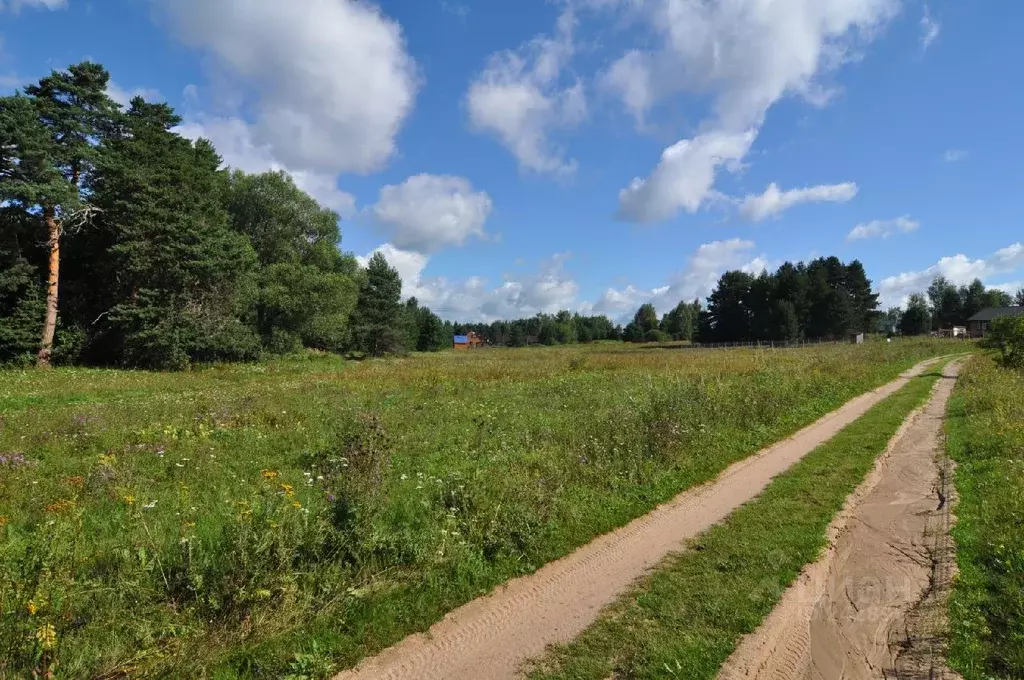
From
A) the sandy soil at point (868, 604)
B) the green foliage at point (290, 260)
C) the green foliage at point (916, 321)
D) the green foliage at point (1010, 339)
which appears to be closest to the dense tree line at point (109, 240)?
the green foliage at point (290, 260)

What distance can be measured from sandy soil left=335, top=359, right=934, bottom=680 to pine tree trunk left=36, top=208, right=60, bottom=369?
34917 millimetres

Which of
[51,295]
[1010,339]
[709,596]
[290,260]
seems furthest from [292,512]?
[290,260]

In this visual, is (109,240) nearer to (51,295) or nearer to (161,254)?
(51,295)

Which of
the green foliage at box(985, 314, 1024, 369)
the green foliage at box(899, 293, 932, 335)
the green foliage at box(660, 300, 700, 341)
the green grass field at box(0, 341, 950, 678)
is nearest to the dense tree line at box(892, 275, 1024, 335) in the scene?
the green foliage at box(899, 293, 932, 335)

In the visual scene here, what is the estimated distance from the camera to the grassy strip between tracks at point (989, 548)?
158 inches

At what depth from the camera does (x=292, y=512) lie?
5.27 metres

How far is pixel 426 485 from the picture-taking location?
24.2 feet

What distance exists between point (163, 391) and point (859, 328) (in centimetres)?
10091

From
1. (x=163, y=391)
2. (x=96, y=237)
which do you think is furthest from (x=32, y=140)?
(x=163, y=391)

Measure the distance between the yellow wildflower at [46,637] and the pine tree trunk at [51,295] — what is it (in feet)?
111

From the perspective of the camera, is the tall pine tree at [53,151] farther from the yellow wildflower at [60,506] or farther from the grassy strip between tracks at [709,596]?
the grassy strip between tracks at [709,596]

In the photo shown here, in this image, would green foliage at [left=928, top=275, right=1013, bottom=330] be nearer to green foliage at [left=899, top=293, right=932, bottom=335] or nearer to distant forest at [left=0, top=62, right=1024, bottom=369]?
green foliage at [left=899, top=293, right=932, bottom=335]

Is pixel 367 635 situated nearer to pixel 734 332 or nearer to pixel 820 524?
pixel 820 524

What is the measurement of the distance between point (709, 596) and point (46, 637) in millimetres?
5341
